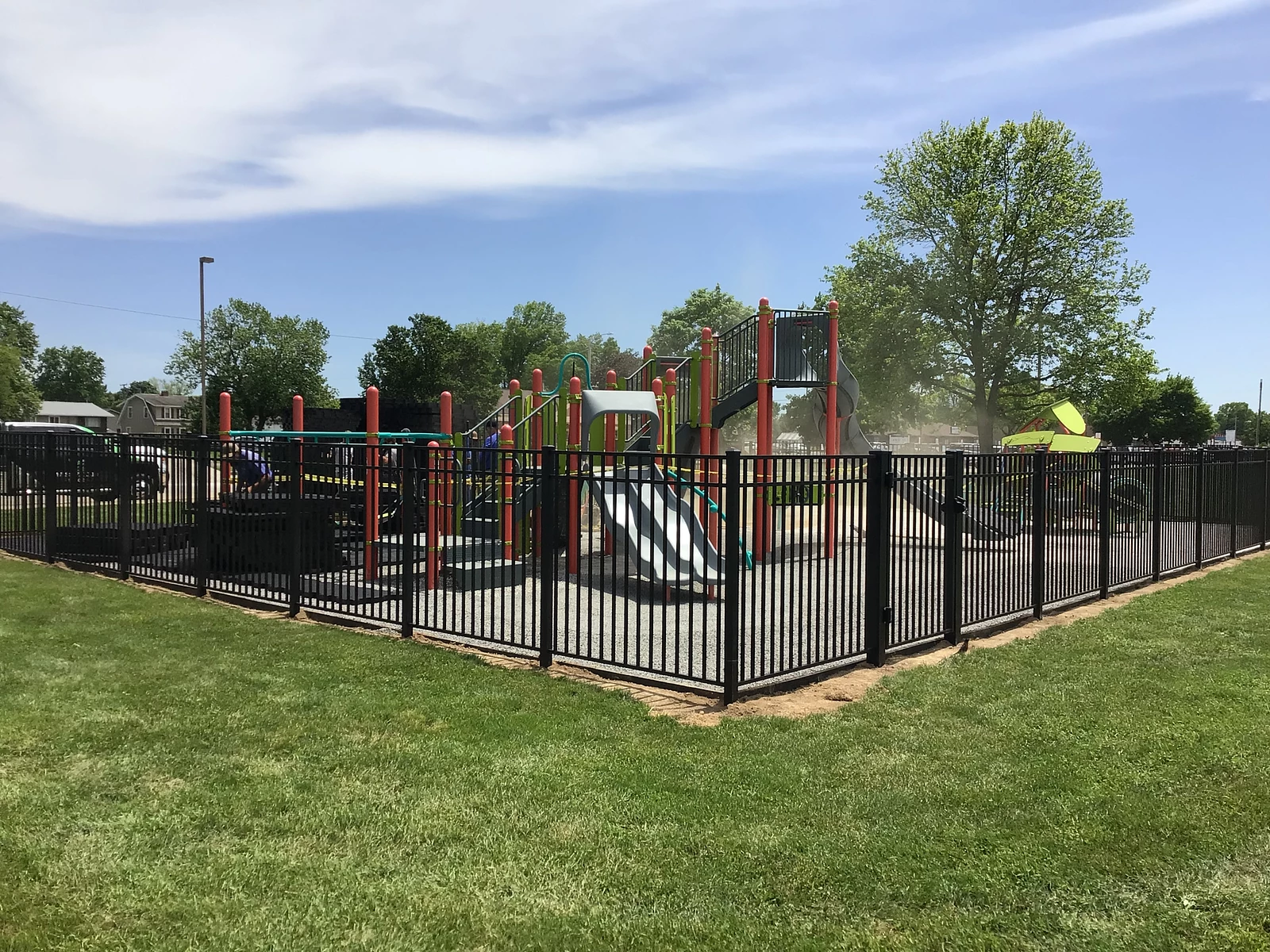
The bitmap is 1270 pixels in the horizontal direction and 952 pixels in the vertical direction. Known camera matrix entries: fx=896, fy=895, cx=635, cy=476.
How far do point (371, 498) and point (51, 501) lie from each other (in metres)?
5.29

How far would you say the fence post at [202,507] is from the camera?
10.4m

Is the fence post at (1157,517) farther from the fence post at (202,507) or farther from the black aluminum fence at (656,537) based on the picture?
the fence post at (202,507)

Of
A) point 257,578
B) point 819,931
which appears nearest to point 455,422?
point 257,578

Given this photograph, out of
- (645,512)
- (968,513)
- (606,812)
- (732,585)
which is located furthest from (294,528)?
(968,513)

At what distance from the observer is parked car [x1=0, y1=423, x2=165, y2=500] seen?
38.0ft

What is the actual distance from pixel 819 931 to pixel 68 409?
111938mm

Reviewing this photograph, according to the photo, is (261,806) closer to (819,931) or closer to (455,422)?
(819,931)

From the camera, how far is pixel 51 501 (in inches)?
502

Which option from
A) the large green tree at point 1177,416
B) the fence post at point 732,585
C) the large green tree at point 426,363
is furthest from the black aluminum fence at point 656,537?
the large green tree at point 1177,416

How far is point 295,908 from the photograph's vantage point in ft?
11.4

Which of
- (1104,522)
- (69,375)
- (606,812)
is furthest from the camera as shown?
(69,375)

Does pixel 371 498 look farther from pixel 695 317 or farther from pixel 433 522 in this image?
pixel 695 317

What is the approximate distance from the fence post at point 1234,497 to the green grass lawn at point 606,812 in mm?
8478

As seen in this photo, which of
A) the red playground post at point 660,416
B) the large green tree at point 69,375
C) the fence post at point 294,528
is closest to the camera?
the fence post at point 294,528
